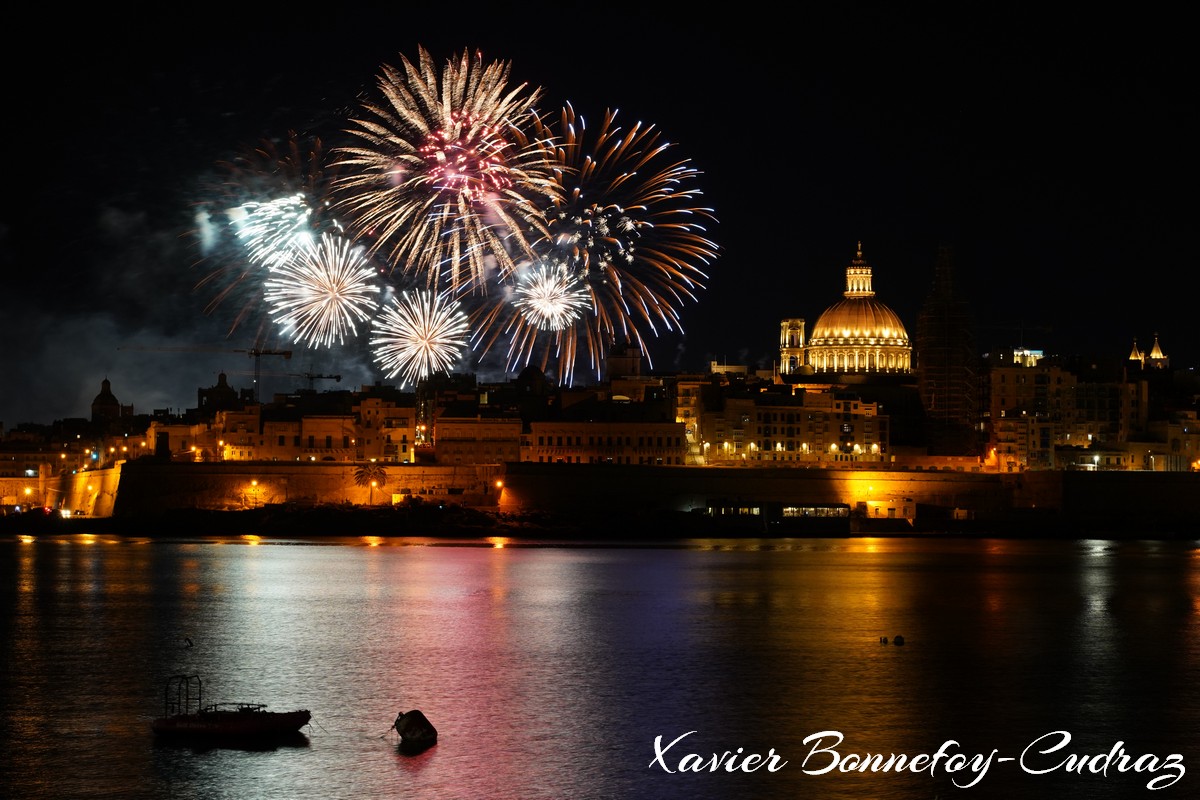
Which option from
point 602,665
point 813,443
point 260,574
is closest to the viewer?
point 602,665

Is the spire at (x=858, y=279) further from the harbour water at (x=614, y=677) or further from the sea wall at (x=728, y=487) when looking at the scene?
the harbour water at (x=614, y=677)

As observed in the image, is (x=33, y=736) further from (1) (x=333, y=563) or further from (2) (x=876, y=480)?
(2) (x=876, y=480)

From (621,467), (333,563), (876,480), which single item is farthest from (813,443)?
(333,563)

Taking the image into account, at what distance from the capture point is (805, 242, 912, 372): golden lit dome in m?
107

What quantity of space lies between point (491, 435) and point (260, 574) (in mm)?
26716

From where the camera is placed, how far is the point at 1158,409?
85625mm

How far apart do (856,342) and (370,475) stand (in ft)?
158

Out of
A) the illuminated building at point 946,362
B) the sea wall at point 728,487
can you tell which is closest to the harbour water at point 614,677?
the sea wall at point 728,487

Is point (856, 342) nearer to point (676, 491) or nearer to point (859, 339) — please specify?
point (859, 339)

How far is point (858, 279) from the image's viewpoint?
112812 millimetres

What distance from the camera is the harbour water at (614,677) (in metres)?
19.5

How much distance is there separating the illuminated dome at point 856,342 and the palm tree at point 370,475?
4382cm

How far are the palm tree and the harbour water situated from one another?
1686 cm

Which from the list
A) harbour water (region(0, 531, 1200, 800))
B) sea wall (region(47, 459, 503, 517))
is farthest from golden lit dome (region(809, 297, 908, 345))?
harbour water (region(0, 531, 1200, 800))
